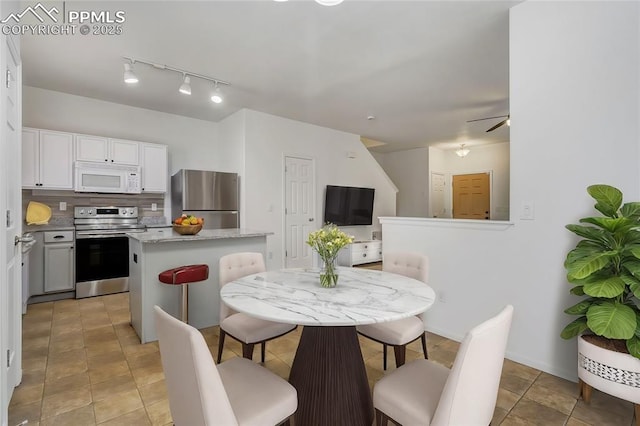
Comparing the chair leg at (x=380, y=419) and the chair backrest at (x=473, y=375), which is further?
the chair leg at (x=380, y=419)

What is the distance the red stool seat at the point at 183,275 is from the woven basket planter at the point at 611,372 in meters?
2.80

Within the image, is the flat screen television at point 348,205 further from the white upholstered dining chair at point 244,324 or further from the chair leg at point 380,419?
the chair leg at point 380,419

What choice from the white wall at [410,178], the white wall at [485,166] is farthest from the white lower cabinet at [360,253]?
the white wall at [485,166]

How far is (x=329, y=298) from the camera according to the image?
151cm

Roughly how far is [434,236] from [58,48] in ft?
13.7

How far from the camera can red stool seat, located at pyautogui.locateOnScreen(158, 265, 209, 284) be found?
2527 mm

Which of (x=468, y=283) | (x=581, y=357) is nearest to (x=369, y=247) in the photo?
(x=468, y=283)

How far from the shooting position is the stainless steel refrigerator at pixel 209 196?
4500mm

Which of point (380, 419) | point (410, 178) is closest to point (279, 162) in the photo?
point (410, 178)

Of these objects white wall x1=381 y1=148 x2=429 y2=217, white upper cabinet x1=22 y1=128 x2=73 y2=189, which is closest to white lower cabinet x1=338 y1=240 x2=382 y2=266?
white wall x1=381 y1=148 x2=429 y2=217

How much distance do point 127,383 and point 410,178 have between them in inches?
290

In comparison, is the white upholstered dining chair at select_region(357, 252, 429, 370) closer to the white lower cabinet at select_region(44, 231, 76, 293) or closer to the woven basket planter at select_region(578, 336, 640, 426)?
the woven basket planter at select_region(578, 336, 640, 426)

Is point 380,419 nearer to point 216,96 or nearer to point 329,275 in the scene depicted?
point 329,275

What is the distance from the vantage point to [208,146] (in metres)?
5.53
